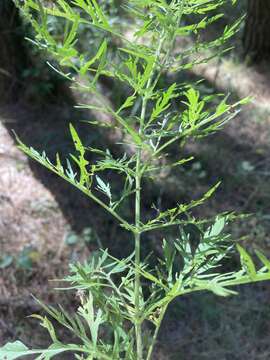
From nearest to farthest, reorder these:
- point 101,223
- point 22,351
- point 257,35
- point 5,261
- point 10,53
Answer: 1. point 22,351
2. point 5,261
3. point 101,223
4. point 10,53
5. point 257,35

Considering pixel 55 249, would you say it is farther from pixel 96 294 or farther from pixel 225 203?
pixel 96 294

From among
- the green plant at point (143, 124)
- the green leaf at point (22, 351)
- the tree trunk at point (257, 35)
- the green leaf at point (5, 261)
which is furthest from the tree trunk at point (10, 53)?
the green leaf at point (22, 351)

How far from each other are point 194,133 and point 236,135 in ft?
9.42

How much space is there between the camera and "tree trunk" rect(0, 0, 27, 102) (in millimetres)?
3322

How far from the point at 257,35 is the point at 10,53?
7.26ft

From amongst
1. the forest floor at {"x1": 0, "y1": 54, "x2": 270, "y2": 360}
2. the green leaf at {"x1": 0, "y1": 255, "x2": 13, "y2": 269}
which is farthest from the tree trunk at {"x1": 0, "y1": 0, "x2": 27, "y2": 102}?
the green leaf at {"x1": 0, "y1": 255, "x2": 13, "y2": 269}

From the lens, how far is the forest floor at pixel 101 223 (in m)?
2.52

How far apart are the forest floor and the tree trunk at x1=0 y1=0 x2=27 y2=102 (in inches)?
5.3

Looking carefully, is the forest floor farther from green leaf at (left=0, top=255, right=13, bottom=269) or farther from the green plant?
the green plant

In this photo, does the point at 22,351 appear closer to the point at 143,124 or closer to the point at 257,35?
the point at 143,124

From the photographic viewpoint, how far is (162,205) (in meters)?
3.01

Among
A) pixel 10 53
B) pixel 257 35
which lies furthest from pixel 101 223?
pixel 257 35

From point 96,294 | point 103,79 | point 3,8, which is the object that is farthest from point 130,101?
point 103,79

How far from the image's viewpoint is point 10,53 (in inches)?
136
